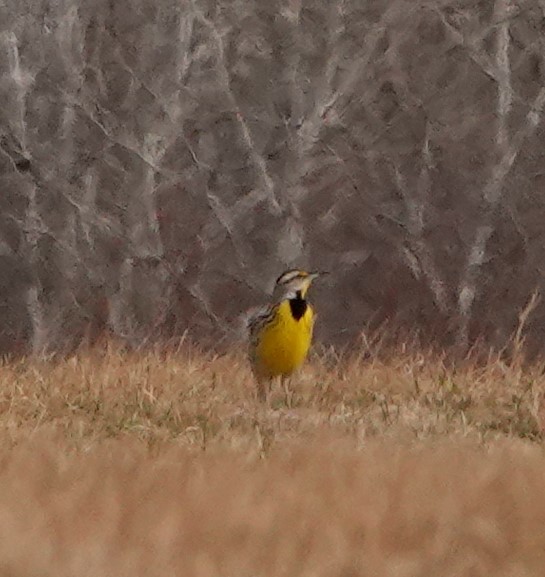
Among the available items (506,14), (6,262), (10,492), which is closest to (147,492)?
(10,492)

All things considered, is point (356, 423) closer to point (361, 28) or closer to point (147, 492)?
point (147, 492)

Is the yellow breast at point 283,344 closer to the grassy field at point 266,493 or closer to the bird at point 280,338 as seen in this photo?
the bird at point 280,338

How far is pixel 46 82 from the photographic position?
20094 millimetres

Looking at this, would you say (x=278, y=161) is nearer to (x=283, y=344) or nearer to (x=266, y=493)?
(x=283, y=344)

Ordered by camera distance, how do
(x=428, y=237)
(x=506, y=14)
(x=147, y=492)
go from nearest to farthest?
(x=147, y=492) < (x=506, y=14) < (x=428, y=237)

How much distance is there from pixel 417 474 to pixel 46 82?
1536 cm

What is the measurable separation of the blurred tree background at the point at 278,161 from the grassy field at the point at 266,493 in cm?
999

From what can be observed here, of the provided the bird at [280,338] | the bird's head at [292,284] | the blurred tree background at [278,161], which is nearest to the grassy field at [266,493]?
the bird at [280,338]

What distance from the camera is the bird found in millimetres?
8906

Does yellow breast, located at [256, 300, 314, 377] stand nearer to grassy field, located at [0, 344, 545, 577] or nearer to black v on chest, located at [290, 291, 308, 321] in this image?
black v on chest, located at [290, 291, 308, 321]

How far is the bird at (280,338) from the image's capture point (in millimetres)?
8906

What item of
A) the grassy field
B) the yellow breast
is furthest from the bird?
the grassy field

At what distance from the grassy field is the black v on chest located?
1509mm

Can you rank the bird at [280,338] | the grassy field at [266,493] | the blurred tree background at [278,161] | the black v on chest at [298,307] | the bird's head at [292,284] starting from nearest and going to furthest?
the grassy field at [266,493], the bird at [280,338], the black v on chest at [298,307], the bird's head at [292,284], the blurred tree background at [278,161]
